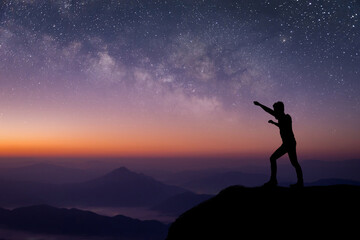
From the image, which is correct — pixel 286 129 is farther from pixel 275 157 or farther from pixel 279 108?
pixel 275 157

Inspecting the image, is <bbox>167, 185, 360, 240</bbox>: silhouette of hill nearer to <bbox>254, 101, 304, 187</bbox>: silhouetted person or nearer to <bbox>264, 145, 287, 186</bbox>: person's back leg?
<bbox>264, 145, 287, 186</bbox>: person's back leg

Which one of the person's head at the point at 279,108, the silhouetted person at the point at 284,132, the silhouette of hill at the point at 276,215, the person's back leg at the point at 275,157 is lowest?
the silhouette of hill at the point at 276,215

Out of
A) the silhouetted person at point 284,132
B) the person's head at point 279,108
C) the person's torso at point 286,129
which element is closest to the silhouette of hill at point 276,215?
the silhouetted person at point 284,132

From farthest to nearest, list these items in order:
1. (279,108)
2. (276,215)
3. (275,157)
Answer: (275,157) → (279,108) → (276,215)

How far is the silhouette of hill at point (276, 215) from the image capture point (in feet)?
20.5

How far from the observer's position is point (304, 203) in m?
7.25

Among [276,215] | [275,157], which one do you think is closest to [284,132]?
[275,157]

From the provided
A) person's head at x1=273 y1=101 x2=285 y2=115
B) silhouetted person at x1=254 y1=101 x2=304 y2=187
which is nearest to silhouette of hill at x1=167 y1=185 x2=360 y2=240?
silhouetted person at x1=254 y1=101 x2=304 y2=187

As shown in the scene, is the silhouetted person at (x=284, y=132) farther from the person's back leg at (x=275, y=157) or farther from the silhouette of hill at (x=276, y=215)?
the silhouette of hill at (x=276, y=215)

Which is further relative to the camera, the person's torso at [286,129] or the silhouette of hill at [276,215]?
the person's torso at [286,129]

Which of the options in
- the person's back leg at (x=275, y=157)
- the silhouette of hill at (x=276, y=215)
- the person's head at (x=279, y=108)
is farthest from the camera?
the person's back leg at (x=275, y=157)

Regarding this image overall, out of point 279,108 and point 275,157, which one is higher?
point 279,108

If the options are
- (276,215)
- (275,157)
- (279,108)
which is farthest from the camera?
(275,157)

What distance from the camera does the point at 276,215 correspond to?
7.04 m
